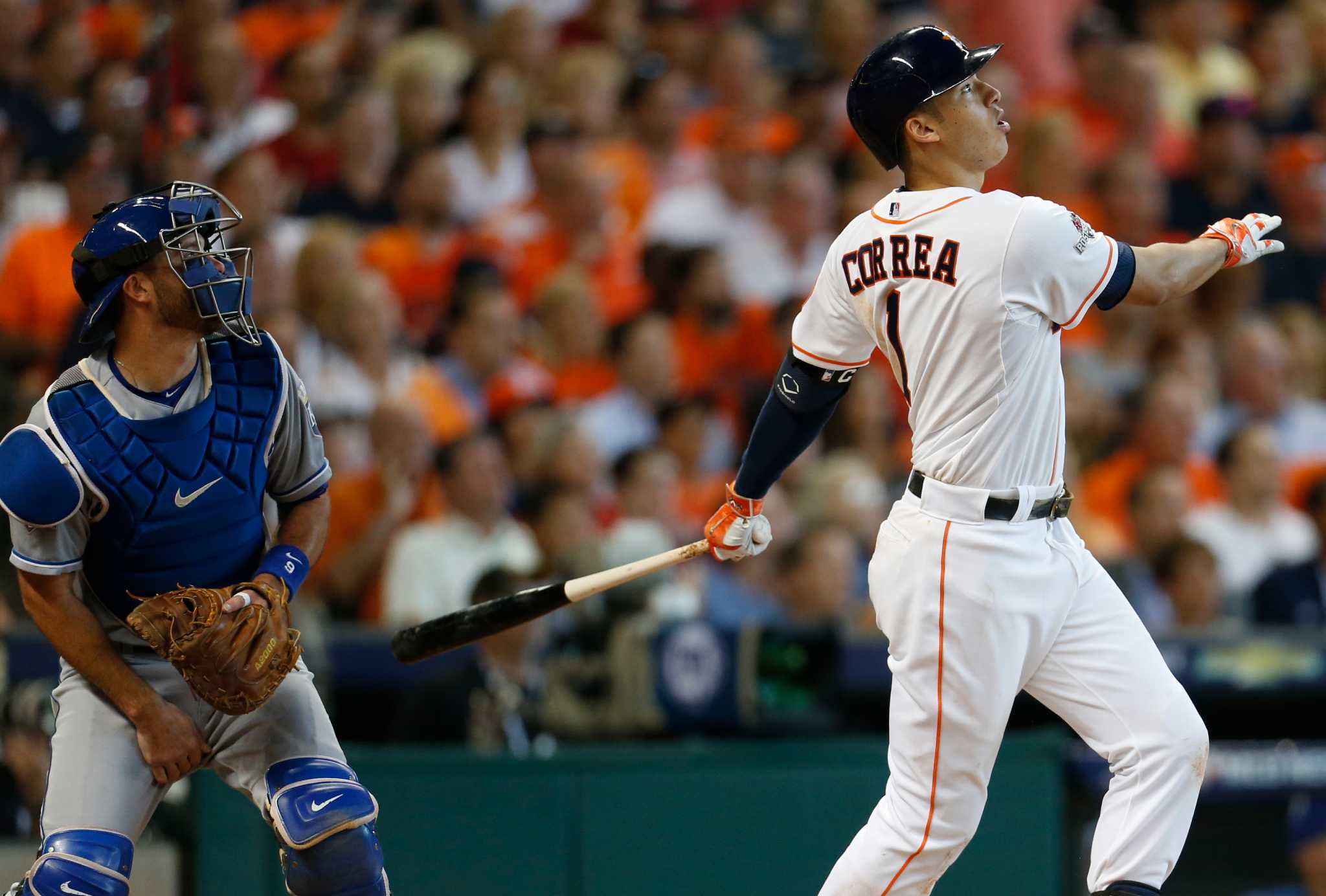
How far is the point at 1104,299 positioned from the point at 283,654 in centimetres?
202

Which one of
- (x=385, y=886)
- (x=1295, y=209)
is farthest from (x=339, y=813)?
(x=1295, y=209)

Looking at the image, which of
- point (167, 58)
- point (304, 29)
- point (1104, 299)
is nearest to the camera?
point (1104, 299)

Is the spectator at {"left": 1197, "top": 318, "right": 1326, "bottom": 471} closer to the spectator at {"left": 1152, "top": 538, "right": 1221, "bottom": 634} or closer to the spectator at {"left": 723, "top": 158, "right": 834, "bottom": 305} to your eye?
the spectator at {"left": 1152, "top": 538, "right": 1221, "bottom": 634}

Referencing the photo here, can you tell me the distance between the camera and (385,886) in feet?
13.4

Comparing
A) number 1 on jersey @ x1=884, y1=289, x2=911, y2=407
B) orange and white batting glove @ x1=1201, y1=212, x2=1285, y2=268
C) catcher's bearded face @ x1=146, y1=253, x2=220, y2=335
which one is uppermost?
orange and white batting glove @ x1=1201, y1=212, x2=1285, y2=268

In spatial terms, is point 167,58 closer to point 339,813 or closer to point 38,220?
point 38,220

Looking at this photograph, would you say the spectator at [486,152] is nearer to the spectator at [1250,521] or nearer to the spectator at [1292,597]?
the spectator at [1250,521]

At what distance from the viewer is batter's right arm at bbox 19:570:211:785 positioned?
3932mm

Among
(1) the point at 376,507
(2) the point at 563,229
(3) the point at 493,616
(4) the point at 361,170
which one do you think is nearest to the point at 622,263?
(2) the point at 563,229

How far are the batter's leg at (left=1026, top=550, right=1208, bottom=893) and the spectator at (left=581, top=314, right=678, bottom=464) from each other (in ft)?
12.9

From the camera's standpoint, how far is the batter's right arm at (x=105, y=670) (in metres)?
3.93

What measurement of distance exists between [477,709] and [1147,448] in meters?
3.52

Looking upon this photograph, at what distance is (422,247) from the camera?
26.4 ft

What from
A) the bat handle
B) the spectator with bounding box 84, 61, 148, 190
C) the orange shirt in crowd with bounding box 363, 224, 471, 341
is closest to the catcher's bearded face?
the bat handle
